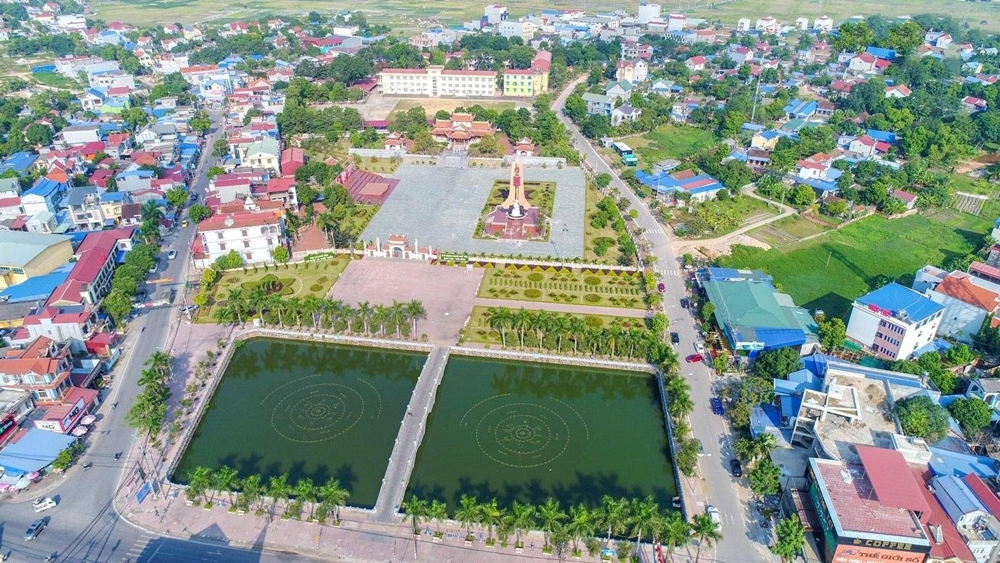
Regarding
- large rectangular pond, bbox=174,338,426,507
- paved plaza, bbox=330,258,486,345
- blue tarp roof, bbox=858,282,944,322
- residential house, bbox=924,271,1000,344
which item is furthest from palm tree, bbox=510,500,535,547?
residential house, bbox=924,271,1000,344

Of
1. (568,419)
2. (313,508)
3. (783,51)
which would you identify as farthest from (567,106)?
(313,508)

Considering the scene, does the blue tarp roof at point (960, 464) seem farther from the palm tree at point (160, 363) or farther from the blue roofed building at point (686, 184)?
the palm tree at point (160, 363)

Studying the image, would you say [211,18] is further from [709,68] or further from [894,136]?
[894,136]

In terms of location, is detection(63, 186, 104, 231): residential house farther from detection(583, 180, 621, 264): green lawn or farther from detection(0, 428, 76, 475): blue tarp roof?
detection(583, 180, 621, 264): green lawn

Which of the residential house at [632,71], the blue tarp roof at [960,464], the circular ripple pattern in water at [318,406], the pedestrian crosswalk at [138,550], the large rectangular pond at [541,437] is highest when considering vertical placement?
the residential house at [632,71]

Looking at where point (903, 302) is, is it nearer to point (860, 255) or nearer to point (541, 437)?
point (860, 255)

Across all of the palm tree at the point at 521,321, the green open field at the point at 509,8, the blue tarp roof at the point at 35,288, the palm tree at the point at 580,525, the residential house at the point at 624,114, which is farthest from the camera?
the green open field at the point at 509,8

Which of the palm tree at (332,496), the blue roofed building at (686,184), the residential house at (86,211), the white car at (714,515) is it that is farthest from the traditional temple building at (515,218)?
the residential house at (86,211)
